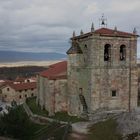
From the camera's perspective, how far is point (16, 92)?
72.5 m

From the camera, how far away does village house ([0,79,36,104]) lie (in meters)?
72.9

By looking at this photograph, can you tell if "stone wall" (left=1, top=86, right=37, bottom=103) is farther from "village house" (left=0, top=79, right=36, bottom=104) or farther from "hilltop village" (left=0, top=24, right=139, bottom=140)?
"hilltop village" (left=0, top=24, right=139, bottom=140)

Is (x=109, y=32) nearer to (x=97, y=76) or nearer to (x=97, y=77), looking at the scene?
(x=97, y=76)

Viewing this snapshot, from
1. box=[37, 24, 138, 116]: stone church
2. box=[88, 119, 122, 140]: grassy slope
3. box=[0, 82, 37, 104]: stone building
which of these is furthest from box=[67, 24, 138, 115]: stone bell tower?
box=[0, 82, 37, 104]: stone building

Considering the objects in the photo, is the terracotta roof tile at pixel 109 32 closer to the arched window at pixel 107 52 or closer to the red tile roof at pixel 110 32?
the red tile roof at pixel 110 32

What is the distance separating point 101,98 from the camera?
36219 millimetres

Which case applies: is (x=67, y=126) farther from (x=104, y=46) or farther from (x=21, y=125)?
(x=104, y=46)

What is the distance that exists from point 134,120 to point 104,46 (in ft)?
30.3

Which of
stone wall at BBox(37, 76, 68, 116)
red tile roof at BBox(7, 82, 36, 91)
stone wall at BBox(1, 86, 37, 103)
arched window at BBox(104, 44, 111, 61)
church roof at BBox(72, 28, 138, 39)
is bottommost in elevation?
stone wall at BBox(1, 86, 37, 103)

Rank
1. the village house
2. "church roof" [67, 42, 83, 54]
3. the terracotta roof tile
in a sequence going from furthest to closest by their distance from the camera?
the village house < "church roof" [67, 42, 83, 54] < the terracotta roof tile

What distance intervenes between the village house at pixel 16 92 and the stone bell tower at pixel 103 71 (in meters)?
36.0

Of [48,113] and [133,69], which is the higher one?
[133,69]

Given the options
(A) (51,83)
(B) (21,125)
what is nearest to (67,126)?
(B) (21,125)

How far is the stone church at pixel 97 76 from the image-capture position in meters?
35.8
